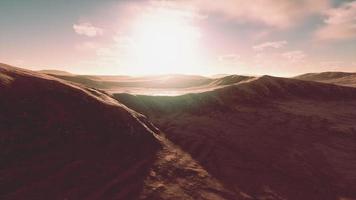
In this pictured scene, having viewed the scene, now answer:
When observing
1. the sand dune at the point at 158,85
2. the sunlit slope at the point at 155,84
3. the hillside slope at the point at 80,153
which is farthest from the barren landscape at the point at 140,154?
the sunlit slope at the point at 155,84

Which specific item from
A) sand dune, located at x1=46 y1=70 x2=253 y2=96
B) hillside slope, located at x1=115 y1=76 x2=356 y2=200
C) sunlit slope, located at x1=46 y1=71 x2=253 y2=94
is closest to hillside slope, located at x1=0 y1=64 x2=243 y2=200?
hillside slope, located at x1=115 y1=76 x2=356 y2=200

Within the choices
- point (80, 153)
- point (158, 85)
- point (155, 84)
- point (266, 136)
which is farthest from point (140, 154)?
point (155, 84)

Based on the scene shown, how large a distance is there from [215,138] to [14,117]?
10.00 m

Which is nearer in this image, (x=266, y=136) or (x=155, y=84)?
(x=266, y=136)

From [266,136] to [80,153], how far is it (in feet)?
36.8

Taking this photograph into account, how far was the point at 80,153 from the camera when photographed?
10148 millimetres

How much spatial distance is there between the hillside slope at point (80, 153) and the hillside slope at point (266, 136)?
1.59 meters

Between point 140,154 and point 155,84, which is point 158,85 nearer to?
point 155,84

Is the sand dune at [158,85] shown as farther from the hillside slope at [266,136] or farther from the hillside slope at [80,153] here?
the hillside slope at [80,153]

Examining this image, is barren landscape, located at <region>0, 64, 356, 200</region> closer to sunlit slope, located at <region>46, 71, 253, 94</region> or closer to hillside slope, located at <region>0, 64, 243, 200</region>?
hillside slope, located at <region>0, 64, 243, 200</region>

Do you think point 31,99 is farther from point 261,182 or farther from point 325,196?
point 325,196

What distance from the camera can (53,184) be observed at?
323 inches

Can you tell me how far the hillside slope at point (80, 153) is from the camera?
8.30m

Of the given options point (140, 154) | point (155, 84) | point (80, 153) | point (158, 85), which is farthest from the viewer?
point (155, 84)
